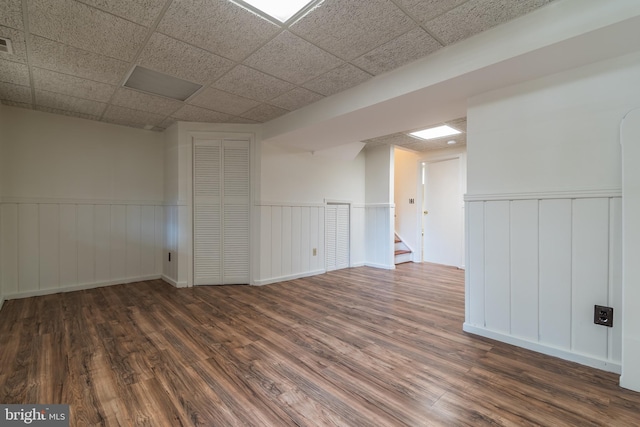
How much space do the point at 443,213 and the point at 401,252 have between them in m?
1.22

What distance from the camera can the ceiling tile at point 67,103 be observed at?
10.7 ft

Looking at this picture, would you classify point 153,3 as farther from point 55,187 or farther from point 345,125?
point 55,187

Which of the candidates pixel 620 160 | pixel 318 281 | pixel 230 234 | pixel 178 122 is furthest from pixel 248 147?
pixel 620 160

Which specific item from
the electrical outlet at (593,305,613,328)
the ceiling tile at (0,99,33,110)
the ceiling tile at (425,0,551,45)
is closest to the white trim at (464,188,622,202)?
the electrical outlet at (593,305,613,328)

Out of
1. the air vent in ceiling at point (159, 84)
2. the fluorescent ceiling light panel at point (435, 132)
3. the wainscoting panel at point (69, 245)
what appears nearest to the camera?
the air vent in ceiling at point (159, 84)

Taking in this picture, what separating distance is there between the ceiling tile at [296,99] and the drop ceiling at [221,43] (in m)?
0.02

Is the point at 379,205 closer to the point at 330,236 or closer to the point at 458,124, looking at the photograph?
the point at 330,236

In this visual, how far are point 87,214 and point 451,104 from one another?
501 cm

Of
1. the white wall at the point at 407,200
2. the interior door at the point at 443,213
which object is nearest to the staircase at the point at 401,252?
the white wall at the point at 407,200

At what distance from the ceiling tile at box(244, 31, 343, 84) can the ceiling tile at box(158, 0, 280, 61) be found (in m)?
0.10

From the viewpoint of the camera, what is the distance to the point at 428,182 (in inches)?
246

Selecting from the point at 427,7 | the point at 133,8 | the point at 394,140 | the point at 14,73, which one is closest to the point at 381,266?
the point at 394,140

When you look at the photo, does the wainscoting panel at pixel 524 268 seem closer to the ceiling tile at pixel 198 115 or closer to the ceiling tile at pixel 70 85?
the ceiling tile at pixel 198 115

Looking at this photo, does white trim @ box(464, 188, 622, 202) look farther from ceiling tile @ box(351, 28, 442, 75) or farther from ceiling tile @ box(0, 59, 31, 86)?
ceiling tile @ box(0, 59, 31, 86)
